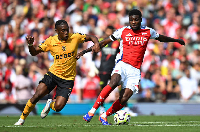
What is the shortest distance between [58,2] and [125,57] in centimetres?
1112

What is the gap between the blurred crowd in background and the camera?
1537 cm

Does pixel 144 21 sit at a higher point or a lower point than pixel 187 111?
higher

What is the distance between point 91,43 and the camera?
17.1 meters

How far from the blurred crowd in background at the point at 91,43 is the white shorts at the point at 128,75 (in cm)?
418

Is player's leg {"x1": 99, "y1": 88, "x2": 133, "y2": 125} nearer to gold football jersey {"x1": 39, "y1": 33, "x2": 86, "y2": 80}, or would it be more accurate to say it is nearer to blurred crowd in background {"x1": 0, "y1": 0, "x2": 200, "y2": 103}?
gold football jersey {"x1": 39, "y1": 33, "x2": 86, "y2": 80}

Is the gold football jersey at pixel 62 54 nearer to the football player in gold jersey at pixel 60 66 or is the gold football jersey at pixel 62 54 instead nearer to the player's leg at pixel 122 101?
the football player in gold jersey at pixel 60 66

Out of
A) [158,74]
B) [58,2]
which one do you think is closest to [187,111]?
[158,74]

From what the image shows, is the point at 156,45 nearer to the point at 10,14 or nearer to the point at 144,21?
the point at 144,21

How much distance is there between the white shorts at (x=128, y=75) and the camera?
9.05m

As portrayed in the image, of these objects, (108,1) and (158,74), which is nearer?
(158,74)

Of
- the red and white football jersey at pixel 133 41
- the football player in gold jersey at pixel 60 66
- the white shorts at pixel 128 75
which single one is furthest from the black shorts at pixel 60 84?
the red and white football jersey at pixel 133 41

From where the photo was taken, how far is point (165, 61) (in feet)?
54.9

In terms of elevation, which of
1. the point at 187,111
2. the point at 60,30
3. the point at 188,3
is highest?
the point at 188,3

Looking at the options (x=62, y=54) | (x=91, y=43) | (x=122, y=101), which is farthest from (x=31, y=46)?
(x=91, y=43)
